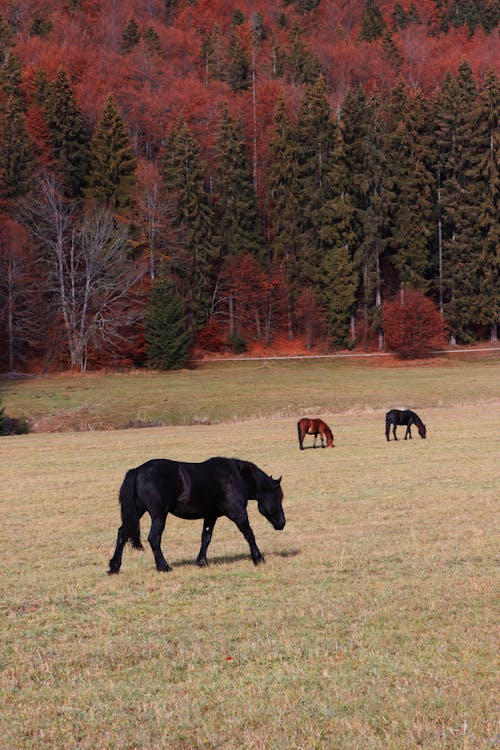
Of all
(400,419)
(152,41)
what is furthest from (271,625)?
(152,41)

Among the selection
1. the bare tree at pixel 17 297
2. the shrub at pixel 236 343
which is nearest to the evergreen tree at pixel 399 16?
the shrub at pixel 236 343

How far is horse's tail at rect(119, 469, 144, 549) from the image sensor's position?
11312 mm

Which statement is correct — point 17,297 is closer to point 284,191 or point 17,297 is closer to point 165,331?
point 165,331

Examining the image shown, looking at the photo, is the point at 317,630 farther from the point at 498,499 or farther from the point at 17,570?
the point at 498,499

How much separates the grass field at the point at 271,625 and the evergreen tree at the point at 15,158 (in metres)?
71.9

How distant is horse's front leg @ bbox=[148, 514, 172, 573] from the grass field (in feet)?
0.75

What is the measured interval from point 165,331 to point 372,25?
99.8 m

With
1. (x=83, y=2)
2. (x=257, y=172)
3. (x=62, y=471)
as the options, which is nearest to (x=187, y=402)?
(x=62, y=471)

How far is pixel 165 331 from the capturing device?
80.5 meters

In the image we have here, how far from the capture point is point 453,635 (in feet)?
27.6

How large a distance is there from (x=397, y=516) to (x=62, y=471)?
14240 mm

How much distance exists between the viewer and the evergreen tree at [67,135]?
317ft

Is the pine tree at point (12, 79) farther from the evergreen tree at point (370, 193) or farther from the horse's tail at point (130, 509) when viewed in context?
the horse's tail at point (130, 509)

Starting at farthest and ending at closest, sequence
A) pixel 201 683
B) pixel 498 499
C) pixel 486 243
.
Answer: pixel 486 243, pixel 498 499, pixel 201 683
